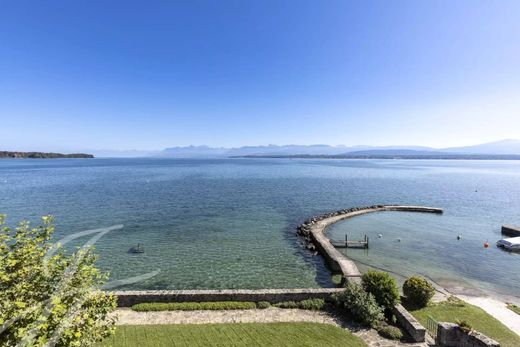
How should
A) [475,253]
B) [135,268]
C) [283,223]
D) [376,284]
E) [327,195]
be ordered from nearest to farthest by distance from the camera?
[376,284]
[135,268]
[475,253]
[283,223]
[327,195]

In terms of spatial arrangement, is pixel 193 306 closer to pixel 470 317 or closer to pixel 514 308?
pixel 470 317

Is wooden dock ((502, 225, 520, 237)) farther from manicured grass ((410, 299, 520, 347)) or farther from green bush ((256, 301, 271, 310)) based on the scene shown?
green bush ((256, 301, 271, 310))

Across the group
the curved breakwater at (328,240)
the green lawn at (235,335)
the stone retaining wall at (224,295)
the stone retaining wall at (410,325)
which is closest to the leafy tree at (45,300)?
the green lawn at (235,335)

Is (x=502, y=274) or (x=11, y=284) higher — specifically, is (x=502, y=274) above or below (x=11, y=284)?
below

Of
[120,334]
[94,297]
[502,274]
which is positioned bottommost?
[502,274]

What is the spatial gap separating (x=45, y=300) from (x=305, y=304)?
51.6 feet

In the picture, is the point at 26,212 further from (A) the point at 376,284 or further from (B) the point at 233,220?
(A) the point at 376,284

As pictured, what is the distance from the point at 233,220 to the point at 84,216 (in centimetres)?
2537

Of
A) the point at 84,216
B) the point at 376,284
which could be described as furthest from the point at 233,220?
the point at 376,284

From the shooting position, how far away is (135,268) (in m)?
26.7

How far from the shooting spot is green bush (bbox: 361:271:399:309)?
18.0m

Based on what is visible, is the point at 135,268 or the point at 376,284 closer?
the point at 376,284

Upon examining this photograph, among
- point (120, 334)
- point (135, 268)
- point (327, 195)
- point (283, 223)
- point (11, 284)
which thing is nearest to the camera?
point (11, 284)

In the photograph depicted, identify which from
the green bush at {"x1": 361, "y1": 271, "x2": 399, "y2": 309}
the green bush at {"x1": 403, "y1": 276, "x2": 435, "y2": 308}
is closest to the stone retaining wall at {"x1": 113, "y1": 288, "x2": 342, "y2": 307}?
the green bush at {"x1": 361, "y1": 271, "x2": 399, "y2": 309}
